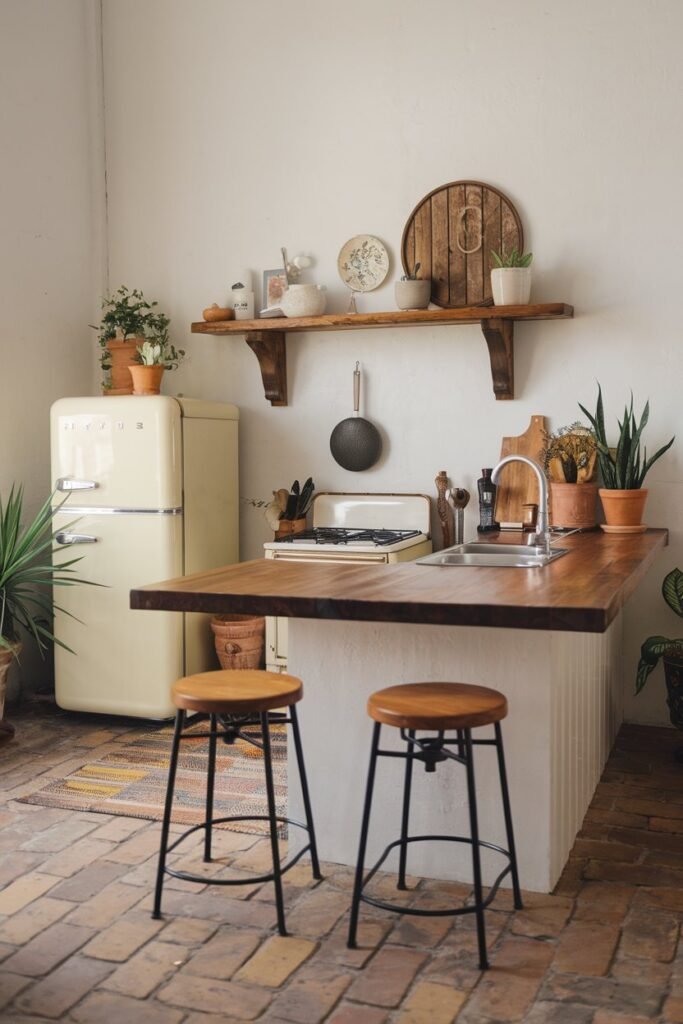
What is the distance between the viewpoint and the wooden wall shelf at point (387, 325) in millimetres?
4445

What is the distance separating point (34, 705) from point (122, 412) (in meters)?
1.54

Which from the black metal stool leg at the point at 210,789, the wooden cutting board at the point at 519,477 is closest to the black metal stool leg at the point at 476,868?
the black metal stool leg at the point at 210,789

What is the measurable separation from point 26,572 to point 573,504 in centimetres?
239

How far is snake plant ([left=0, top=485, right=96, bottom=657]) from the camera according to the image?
4.49 meters

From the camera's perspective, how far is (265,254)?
17.0 ft

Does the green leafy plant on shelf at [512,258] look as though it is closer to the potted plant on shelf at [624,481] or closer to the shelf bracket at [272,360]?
the potted plant on shelf at [624,481]

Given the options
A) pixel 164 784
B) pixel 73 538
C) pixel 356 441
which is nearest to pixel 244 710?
pixel 164 784

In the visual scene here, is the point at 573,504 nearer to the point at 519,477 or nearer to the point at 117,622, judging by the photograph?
the point at 519,477

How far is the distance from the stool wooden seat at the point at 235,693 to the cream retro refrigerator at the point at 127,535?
1.86m

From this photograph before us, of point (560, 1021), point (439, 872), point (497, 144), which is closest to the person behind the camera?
point (560, 1021)

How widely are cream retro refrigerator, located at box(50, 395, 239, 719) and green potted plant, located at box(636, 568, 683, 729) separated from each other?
1991 mm

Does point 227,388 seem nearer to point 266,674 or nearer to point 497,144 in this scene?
point 497,144

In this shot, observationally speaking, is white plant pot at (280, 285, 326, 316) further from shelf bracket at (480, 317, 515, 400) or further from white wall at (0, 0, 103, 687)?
white wall at (0, 0, 103, 687)

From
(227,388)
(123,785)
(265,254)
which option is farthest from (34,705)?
(265,254)
